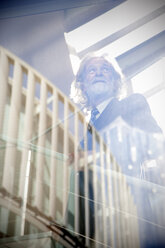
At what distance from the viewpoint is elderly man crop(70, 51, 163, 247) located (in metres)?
0.96

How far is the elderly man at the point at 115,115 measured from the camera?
963 mm

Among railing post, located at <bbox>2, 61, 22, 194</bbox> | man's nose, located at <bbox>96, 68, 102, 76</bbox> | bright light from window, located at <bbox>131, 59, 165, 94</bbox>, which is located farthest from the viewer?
man's nose, located at <bbox>96, 68, 102, 76</bbox>

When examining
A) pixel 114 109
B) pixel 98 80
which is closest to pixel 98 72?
pixel 98 80

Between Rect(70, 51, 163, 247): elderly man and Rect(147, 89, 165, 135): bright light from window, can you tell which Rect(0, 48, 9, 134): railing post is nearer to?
Rect(70, 51, 163, 247): elderly man

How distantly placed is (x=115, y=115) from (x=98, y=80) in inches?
9.9

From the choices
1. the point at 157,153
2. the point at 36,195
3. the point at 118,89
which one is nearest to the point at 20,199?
the point at 36,195

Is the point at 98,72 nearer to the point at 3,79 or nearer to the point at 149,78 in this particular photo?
the point at 149,78

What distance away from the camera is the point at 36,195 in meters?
0.89

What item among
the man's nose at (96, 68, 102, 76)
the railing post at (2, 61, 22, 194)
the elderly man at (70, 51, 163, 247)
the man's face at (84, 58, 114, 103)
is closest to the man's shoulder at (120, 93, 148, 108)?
the elderly man at (70, 51, 163, 247)

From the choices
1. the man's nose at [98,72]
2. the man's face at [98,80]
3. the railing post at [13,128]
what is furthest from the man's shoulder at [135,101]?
the railing post at [13,128]

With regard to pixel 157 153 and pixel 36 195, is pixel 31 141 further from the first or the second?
pixel 157 153

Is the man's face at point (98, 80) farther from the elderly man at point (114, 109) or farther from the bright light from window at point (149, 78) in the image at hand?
the bright light from window at point (149, 78)

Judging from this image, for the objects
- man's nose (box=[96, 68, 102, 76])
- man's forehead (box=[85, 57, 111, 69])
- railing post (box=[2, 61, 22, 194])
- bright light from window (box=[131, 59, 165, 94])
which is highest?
man's forehead (box=[85, 57, 111, 69])

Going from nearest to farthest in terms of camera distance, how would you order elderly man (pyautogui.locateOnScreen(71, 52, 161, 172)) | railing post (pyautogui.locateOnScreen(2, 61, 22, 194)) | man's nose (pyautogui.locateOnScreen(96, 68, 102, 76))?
railing post (pyautogui.locateOnScreen(2, 61, 22, 194))
elderly man (pyautogui.locateOnScreen(71, 52, 161, 172))
man's nose (pyautogui.locateOnScreen(96, 68, 102, 76))
